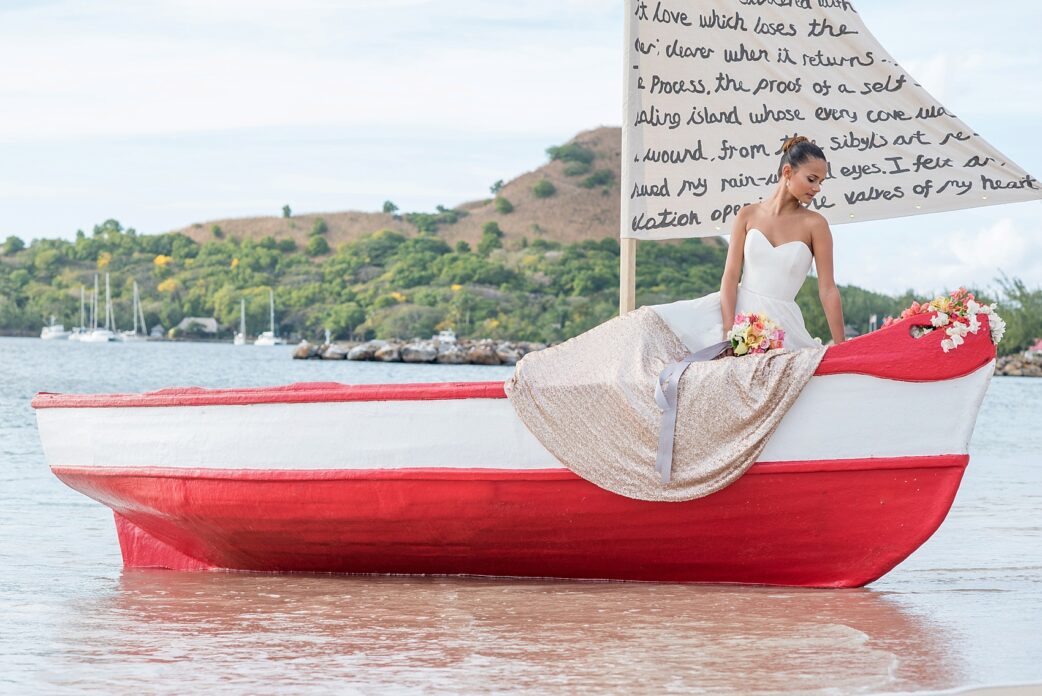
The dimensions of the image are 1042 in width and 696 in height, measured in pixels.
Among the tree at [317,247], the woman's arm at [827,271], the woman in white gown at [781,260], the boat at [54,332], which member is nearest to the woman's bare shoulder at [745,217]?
the woman in white gown at [781,260]

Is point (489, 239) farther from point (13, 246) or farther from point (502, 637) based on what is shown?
point (502, 637)

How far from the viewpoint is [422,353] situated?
85.0m

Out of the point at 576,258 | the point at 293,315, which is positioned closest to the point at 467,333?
the point at 576,258

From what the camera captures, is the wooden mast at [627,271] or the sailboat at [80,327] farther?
the sailboat at [80,327]

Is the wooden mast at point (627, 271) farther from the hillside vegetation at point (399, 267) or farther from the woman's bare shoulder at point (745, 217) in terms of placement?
the hillside vegetation at point (399, 267)

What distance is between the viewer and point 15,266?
134875 millimetres

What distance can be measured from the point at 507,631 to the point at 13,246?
142m

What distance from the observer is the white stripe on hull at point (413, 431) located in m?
6.12

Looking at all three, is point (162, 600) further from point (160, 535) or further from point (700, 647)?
point (700, 647)

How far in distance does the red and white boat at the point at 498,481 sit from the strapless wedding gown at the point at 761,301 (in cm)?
46

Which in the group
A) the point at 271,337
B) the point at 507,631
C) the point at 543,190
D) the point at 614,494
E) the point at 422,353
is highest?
the point at 543,190

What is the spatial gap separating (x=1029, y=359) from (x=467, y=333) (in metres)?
55.5

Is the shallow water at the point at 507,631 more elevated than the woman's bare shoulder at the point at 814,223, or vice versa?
the woman's bare shoulder at the point at 814,223

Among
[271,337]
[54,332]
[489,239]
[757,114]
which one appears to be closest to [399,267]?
[489,239]
